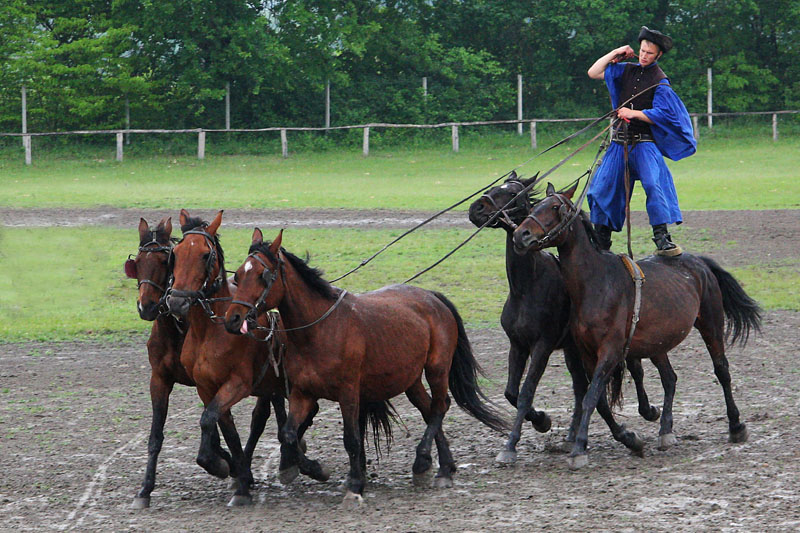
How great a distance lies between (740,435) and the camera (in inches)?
309

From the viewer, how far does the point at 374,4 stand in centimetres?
3469

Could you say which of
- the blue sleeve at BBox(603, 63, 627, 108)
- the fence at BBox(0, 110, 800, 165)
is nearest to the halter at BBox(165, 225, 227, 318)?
the blue sleeve at BBox(603, 63, 627, 108)

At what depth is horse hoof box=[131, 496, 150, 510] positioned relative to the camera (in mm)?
6668

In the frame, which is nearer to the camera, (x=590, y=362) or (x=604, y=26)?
(x=590, y=362)

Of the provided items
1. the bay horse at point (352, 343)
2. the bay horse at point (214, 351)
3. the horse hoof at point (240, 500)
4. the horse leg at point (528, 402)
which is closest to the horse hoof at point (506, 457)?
the horse leg at point (528, 402)

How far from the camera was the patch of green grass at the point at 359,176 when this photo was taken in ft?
70.1

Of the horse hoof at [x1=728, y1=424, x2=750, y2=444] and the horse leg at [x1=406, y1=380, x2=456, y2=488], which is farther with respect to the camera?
the horse hoof at [x1=728, y1=424, x2=750, y2=444]

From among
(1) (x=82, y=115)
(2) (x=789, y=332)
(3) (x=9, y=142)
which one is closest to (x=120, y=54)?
(1) (x=82, y=115)

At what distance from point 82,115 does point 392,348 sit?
25.7 m

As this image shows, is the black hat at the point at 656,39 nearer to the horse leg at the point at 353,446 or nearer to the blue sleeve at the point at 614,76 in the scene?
the blue sleeve at the point at 614,76

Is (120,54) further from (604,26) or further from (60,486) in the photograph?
(60,486)

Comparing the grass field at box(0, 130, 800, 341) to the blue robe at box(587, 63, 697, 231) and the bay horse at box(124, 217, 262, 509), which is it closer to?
the blue robe at box(587, 63, 697, 231)

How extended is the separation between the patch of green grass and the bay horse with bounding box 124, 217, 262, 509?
13.5 m

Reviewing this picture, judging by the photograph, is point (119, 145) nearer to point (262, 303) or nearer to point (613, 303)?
point (613, 303)
